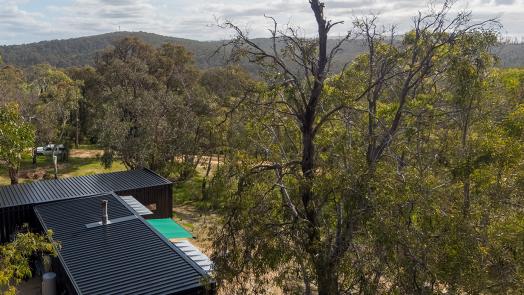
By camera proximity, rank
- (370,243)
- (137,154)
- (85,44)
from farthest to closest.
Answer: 1. (85,44)
2. (137,154)
3. (370,243)

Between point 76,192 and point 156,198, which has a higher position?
point 76,192

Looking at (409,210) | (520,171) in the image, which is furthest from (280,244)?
(520,171)

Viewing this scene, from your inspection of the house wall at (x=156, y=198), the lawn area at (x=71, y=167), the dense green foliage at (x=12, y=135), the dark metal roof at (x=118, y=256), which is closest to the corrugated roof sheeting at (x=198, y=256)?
the dark metal roof at (x=118, y=256)

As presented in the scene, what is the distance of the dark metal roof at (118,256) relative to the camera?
31.1ft

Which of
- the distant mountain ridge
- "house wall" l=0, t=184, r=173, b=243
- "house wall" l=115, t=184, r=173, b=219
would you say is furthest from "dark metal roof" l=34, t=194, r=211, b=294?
the distant mountain ridge

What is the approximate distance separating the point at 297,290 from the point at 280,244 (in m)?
1.38

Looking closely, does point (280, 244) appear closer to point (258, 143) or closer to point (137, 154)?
point (258, 143)

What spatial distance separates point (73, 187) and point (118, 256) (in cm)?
759

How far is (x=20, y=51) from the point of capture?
126 metres

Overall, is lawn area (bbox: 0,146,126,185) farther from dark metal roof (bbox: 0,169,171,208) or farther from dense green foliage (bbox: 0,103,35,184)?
dense green foliage (bbox: 0,103,35,184)

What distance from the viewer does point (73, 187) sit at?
17219 millimetres

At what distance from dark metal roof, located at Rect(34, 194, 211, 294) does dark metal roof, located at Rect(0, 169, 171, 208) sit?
1.40 metres

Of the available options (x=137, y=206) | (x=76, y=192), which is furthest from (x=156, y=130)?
(x=137, y=206)

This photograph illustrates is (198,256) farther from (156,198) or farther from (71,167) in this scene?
(71,167)
